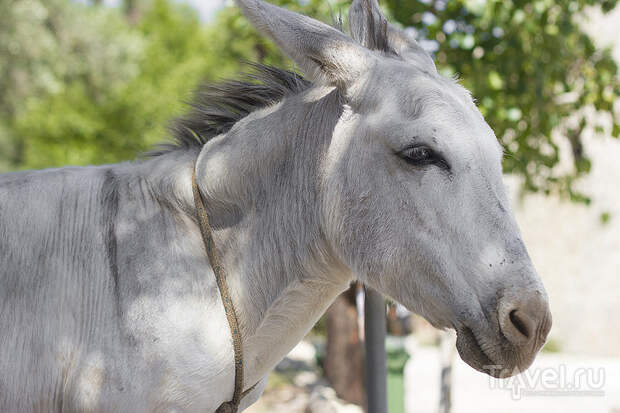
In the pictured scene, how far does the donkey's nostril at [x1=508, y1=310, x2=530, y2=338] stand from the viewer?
1624 millimetres

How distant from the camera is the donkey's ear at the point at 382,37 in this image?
7.21 feet

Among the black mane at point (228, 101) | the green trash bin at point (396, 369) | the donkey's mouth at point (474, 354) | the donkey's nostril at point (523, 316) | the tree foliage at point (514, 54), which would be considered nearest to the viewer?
the donkey's nostril at point (523, 316)

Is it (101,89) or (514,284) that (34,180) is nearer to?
(514,284)

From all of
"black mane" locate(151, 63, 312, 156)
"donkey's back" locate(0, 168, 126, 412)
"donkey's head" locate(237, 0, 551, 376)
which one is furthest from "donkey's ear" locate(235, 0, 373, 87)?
"donkey's back" locate(0, 168, 126, 412)

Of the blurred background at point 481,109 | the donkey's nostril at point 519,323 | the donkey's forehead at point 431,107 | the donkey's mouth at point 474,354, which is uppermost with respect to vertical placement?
the donkey's forehead at point 431,107

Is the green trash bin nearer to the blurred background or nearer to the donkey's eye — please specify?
the blurred background

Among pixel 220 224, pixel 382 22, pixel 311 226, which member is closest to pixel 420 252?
pixel 311 226

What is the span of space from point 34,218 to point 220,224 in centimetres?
66

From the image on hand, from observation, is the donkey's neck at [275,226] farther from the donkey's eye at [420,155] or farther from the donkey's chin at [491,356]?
the donkey's chin at [491,356]

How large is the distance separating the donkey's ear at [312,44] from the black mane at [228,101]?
246 mm

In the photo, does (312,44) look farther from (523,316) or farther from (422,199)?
(523,316)

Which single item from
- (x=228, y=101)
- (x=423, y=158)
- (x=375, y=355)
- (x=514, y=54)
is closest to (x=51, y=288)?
(x=228, y=101)

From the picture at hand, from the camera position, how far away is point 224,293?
2051 mm

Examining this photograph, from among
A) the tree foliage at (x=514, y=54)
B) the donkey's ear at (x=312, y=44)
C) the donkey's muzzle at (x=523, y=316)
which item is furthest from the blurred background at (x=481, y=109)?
the donkey's muzzle at (x=523, y=316)
